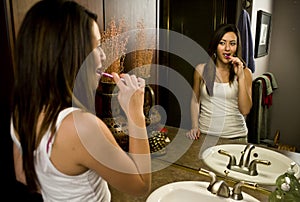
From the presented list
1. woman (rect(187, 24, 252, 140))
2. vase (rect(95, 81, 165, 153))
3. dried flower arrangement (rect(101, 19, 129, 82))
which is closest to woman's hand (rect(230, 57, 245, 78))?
woman (rect(187, 24, 252, 140))

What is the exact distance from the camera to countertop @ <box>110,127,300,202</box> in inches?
46.6

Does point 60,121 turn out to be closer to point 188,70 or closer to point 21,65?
point 21,65

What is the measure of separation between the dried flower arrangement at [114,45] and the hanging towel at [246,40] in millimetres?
589

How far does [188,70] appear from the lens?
4.65 feet

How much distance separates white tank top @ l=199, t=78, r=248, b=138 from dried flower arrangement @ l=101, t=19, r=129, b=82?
0.46 metres

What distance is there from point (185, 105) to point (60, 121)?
917 millimetres

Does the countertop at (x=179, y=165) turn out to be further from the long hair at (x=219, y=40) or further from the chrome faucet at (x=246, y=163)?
the long hair at (x=219, y=40)

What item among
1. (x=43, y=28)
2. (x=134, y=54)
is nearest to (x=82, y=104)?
(x=43, y=28)

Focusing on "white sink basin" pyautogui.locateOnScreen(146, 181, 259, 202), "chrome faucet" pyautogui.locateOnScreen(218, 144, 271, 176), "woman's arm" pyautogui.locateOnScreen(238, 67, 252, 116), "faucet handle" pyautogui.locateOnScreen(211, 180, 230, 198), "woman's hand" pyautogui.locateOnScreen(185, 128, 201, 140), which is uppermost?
"woman's arm" pyautogui.locateOnScreen(238, 67, 252, 116)

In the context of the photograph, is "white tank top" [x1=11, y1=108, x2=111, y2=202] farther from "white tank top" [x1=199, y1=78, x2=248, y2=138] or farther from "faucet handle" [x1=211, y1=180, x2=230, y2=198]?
"white tank top" [x1=199, y1=78, x2=248, y2=138]

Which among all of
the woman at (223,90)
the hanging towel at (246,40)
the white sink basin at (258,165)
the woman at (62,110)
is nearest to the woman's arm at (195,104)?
the woman at (223,90)

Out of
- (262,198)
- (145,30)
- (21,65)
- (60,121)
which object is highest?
(145,30)

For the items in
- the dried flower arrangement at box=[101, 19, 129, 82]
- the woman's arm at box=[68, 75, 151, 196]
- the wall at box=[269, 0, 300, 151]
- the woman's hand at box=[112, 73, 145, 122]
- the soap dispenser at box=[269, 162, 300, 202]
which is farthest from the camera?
the dried flower arrangement at box=[101, 19, 129, 82]

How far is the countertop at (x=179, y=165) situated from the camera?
3.88 feet
